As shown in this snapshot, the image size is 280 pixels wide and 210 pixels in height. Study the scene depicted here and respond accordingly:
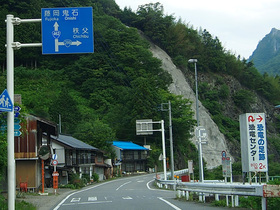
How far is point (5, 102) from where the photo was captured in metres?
9.42

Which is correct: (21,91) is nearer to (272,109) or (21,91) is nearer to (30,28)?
(30,28)

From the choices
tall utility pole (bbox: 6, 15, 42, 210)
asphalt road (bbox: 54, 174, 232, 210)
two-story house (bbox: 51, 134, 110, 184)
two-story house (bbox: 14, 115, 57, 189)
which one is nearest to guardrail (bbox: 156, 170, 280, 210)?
asphalt road (bbox: 54, 174, 232, 210)

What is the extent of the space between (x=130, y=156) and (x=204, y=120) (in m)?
23.0

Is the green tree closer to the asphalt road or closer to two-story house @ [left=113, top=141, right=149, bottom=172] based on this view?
two-story house @ [left=113, top=141, right=149, bottom=172]

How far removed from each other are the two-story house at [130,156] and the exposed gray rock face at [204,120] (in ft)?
41.4

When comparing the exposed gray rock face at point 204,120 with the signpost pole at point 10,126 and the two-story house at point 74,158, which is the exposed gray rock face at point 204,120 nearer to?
the two-story house at point 74,158

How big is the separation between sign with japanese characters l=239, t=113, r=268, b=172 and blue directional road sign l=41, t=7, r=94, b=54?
5678 mm

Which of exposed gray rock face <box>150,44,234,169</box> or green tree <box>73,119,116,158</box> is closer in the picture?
green tree <box>73,119,116,158</box>

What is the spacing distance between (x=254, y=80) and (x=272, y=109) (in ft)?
28.0

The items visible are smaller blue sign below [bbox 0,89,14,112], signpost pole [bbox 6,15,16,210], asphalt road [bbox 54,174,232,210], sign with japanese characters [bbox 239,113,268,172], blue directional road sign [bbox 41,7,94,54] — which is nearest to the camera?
smaller blue sign below [bbox 0,89,14,112]

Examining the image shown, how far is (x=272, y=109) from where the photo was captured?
10138 centimetres

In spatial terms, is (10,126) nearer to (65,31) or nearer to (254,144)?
(65,31)

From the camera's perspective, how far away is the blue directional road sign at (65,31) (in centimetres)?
1082

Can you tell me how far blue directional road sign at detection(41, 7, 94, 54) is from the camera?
10.8 meters
